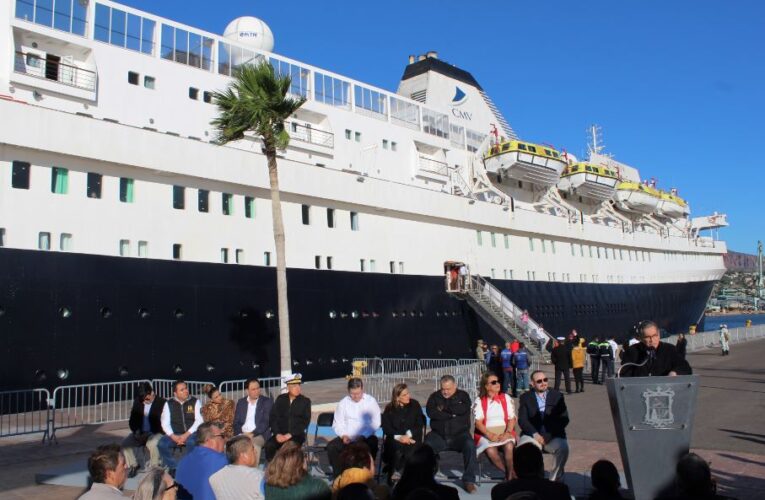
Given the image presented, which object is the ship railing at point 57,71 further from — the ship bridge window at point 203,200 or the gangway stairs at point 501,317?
the gangway stairs at point 501,317

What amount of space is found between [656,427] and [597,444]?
175 inches

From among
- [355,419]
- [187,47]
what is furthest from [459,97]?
[355,419]

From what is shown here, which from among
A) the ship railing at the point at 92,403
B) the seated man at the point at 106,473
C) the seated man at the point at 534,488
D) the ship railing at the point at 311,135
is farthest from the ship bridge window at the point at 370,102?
the seated man at the point at 534,488

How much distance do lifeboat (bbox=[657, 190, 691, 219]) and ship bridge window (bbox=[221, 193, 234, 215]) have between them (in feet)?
110

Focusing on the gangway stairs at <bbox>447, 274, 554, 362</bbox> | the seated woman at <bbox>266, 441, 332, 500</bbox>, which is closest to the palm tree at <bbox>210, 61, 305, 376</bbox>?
the seated woman at <bbox>266, 441, 332, 500</bbox>

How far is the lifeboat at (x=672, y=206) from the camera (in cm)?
4281

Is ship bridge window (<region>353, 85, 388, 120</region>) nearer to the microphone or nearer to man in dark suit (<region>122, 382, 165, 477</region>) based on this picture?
man in dark suit (<region>122, 382, 165, 477</region>)

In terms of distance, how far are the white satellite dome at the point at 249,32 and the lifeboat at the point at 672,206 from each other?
31.2 m

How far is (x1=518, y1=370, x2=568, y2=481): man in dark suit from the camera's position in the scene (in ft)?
22.0

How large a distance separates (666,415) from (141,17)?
16193mm

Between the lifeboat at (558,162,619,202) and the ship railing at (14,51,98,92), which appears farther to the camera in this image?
the lifeboat at (558,162,619,202)

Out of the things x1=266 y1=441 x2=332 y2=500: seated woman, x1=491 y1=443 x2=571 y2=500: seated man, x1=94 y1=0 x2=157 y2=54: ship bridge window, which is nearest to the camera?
x1=491 y1=443 x2=571 y2=500: seated man

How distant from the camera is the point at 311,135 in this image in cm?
2052

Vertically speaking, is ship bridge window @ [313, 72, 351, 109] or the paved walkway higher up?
ship bridge window @ [313, 72, 351, 109]
